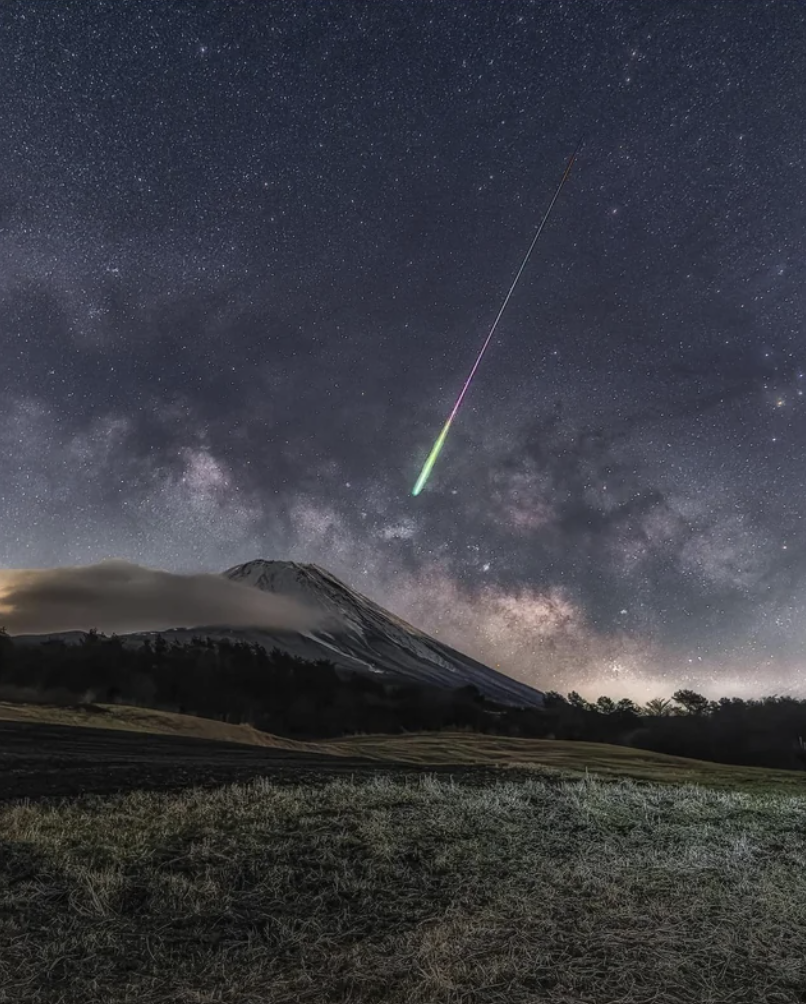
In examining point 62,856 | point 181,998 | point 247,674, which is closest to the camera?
point 181,998

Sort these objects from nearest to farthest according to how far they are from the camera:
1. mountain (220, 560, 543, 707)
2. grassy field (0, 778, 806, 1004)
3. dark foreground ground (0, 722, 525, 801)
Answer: grassy field (0, 778, 806, 1004), dark foreground ground (0, 722, 525, 801), mountain (220, 560, 543, 707)

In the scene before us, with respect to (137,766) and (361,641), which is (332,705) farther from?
(361,641)

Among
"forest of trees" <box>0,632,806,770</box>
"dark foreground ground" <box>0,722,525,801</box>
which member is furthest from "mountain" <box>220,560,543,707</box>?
"dark foreground ground" <box>0,722,525,801</box>

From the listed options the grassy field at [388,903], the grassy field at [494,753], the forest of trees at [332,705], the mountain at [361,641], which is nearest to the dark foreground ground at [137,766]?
the grassy field at [388,903]

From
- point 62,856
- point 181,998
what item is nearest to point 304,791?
point 62,856

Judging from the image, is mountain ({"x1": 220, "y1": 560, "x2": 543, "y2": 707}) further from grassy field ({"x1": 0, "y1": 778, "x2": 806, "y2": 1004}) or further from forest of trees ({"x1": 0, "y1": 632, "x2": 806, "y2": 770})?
grassy field ({"x1": 0, "y1": 778, "x2": 806, "y2": 1004})

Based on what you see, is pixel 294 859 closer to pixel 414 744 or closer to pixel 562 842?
pixel 562 842
